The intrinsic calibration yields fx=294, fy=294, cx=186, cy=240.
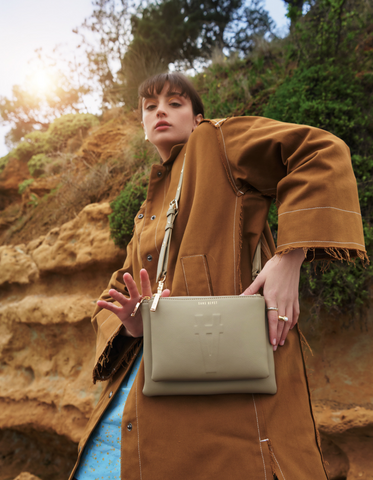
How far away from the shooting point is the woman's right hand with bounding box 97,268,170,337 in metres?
1.05

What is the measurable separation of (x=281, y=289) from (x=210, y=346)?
32 cm

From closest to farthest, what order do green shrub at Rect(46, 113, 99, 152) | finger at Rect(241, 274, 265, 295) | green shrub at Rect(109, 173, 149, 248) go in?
finger at Rect(241, 274, 265, 295), green shrub at Rect(109, 173, 149, 248), green shrub at Rect(46, 113, 99, 152)

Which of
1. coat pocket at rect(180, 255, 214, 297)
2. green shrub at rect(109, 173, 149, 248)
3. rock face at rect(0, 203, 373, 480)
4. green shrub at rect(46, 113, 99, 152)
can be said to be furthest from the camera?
green shrub at rect(46, 113, 99, 152)

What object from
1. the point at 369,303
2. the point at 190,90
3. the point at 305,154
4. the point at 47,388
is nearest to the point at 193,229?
the point at 305,154

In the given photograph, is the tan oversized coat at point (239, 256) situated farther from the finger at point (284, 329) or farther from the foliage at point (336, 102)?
the foliage at point (336, 102)

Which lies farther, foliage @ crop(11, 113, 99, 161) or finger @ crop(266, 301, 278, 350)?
foliage @ crop(11, 113, 99, 161)

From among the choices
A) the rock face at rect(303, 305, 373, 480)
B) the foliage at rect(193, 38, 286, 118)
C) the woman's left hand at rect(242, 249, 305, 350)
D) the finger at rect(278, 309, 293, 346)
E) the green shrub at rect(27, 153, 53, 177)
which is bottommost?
the rock face at rect(303, 305, 373, 480)

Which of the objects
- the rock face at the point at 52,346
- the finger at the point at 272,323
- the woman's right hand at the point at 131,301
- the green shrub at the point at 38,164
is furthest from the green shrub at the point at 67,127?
the finger at the point at 272,323

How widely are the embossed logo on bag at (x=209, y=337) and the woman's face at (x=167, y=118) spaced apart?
1.04 metres

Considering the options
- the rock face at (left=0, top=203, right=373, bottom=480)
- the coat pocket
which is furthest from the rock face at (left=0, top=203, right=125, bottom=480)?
the coat pocket

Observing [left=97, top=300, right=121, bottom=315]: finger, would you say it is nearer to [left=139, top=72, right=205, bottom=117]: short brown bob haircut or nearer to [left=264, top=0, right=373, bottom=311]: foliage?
[left=139, top=72, right=205, bottom=117]: short brown bob haircut

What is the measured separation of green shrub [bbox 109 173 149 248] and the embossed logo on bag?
6.97 ft

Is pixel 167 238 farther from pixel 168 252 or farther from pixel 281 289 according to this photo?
pixel 281 289

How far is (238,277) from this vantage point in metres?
1.22
